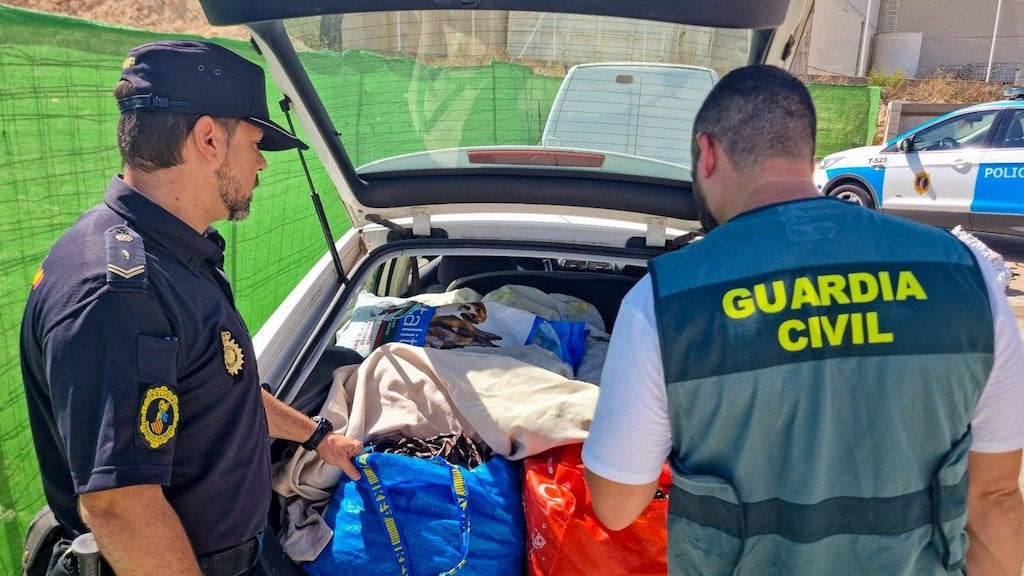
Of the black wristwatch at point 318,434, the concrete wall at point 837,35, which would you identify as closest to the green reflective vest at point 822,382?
the black wristwatch at point 318,434

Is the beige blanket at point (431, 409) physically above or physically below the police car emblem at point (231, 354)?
below

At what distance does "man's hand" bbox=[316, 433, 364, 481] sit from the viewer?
171 cm

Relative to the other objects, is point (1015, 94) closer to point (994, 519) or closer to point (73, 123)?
point (994, 519)

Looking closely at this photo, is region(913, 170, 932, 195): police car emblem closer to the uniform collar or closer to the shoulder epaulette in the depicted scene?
the uniform collar

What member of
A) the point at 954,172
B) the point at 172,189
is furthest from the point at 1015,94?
the point at 172,189

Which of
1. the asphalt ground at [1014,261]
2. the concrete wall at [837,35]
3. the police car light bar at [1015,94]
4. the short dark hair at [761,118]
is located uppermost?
the concrete wall at [837,35]

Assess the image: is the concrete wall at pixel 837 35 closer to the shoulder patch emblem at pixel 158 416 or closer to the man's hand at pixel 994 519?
the man's hand at pixel 994 519

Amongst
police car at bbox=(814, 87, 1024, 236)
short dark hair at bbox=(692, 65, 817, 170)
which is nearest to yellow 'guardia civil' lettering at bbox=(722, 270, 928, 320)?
short dark hair at bbox=(692, 65, 817, 170)

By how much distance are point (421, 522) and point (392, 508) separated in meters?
0.08

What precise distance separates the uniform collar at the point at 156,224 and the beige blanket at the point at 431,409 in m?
0.69

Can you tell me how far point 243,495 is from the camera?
1.35 metres

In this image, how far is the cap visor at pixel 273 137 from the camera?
1435 mm

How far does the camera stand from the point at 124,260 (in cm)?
113

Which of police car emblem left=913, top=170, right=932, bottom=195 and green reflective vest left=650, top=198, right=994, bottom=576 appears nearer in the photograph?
green reflective vest left=650, top=198, right=994, bottom=576
